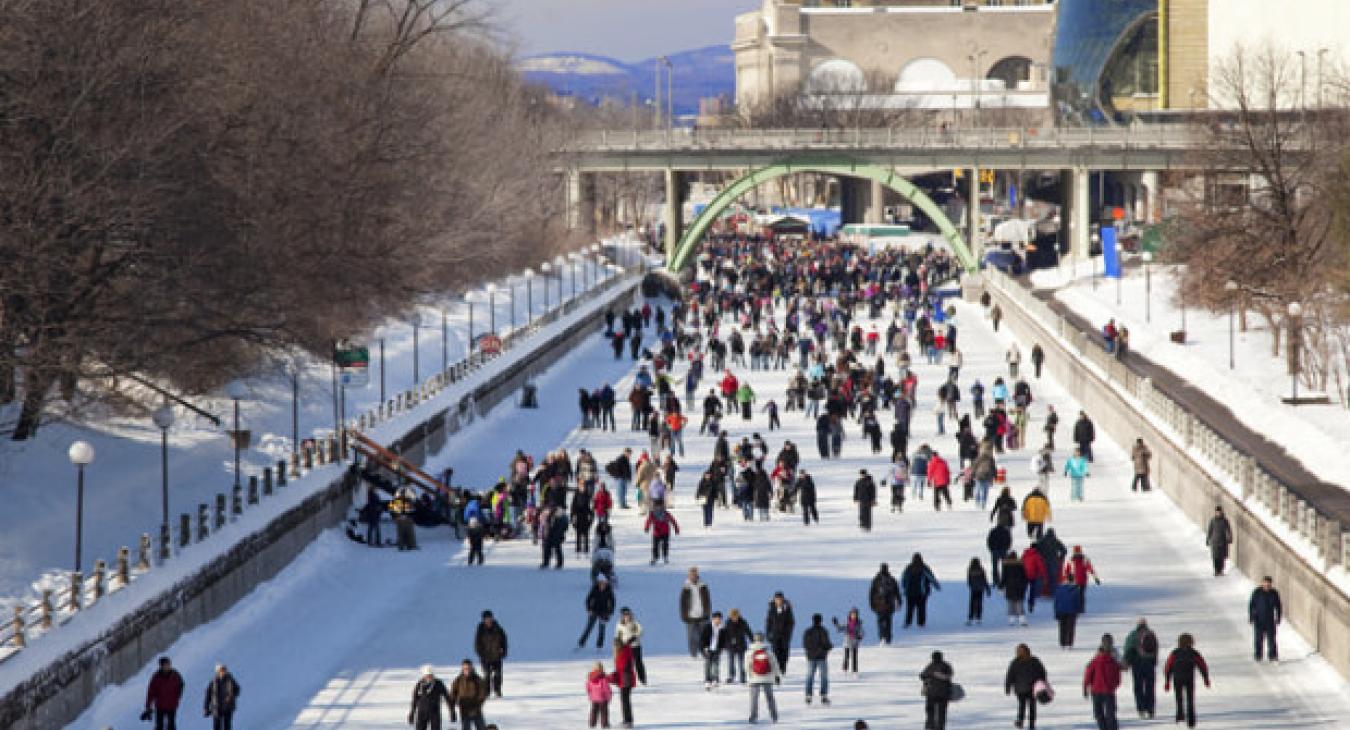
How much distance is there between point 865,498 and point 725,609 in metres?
5.74

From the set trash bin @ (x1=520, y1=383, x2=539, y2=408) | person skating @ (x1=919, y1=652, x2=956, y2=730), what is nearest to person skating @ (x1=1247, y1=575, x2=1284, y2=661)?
person skating @ (x1=919, y1=652, x2=956, y2=730)

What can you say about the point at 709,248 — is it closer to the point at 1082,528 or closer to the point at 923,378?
the point at 923,378

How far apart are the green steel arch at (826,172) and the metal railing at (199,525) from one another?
141 ft

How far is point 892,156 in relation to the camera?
3541 inches

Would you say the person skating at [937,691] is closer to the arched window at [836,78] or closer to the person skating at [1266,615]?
the person skating at [1266,615]

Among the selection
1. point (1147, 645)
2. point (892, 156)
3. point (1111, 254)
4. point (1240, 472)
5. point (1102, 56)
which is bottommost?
point (1147, 645)

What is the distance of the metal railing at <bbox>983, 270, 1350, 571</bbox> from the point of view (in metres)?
23.4

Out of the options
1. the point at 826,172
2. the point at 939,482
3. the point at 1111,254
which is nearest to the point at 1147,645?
the point at 939,482

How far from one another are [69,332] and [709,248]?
293 feet

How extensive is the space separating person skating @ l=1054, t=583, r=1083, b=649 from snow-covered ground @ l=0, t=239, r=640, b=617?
987 cm

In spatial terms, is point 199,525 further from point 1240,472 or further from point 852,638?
point 1240,472

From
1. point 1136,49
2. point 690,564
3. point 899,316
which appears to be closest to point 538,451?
point 690,564

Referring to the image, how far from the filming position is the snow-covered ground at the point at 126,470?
1007 inches

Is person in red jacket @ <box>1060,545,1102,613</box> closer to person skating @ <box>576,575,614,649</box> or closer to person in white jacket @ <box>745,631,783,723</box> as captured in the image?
person in white jacket @ <box>745,631,783,723</box>
